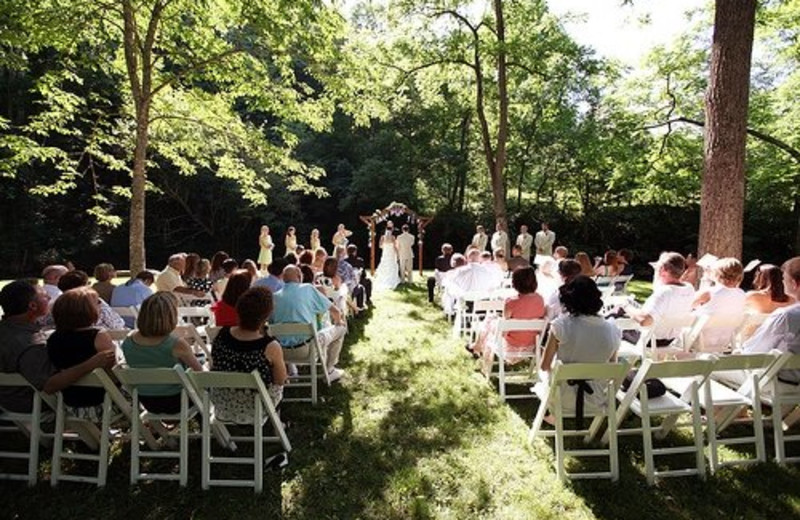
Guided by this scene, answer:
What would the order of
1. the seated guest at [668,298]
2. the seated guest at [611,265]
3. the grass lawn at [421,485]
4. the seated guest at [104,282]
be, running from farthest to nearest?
the seated guest at [611,265] → the seated guest at [104,282] → the seated guest at [668,298] → the grass lawn at [421,485]

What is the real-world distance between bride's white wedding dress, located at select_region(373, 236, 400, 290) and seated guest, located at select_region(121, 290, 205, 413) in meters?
9.85

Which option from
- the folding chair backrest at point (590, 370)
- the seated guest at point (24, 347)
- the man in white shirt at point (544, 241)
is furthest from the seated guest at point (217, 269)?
the man in white shirt at point (544, 241)

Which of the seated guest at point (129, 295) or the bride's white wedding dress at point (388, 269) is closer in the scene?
the seated guest at point (129, 295)

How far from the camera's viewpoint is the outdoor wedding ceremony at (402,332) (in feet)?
11.5

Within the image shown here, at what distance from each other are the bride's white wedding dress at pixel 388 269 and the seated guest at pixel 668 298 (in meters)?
8.76

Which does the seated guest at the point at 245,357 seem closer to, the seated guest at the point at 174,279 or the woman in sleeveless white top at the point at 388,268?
the seated guest at the point at 174,279

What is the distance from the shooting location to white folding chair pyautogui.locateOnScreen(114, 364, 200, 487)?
10.9 ft

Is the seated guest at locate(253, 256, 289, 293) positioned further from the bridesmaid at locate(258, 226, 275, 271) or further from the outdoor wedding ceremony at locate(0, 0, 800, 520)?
the bridesmaid at locate(258, 226, 275, 271)

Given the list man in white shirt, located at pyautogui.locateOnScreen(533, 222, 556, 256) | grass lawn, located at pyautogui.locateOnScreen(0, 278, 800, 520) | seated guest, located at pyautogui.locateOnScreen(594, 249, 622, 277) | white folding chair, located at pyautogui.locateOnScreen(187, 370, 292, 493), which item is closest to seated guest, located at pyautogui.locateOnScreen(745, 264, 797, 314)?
grass lawn, located at pyautogui.locateOnScreen(0, 278, 800, 520)

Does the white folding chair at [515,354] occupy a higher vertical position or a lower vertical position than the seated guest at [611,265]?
lower

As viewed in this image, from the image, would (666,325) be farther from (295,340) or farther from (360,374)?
(295,340)

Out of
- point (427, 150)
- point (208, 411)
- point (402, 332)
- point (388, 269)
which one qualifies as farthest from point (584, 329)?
point (427, 150)

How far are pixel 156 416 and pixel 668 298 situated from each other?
192 inches

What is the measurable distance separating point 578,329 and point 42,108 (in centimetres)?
2788
